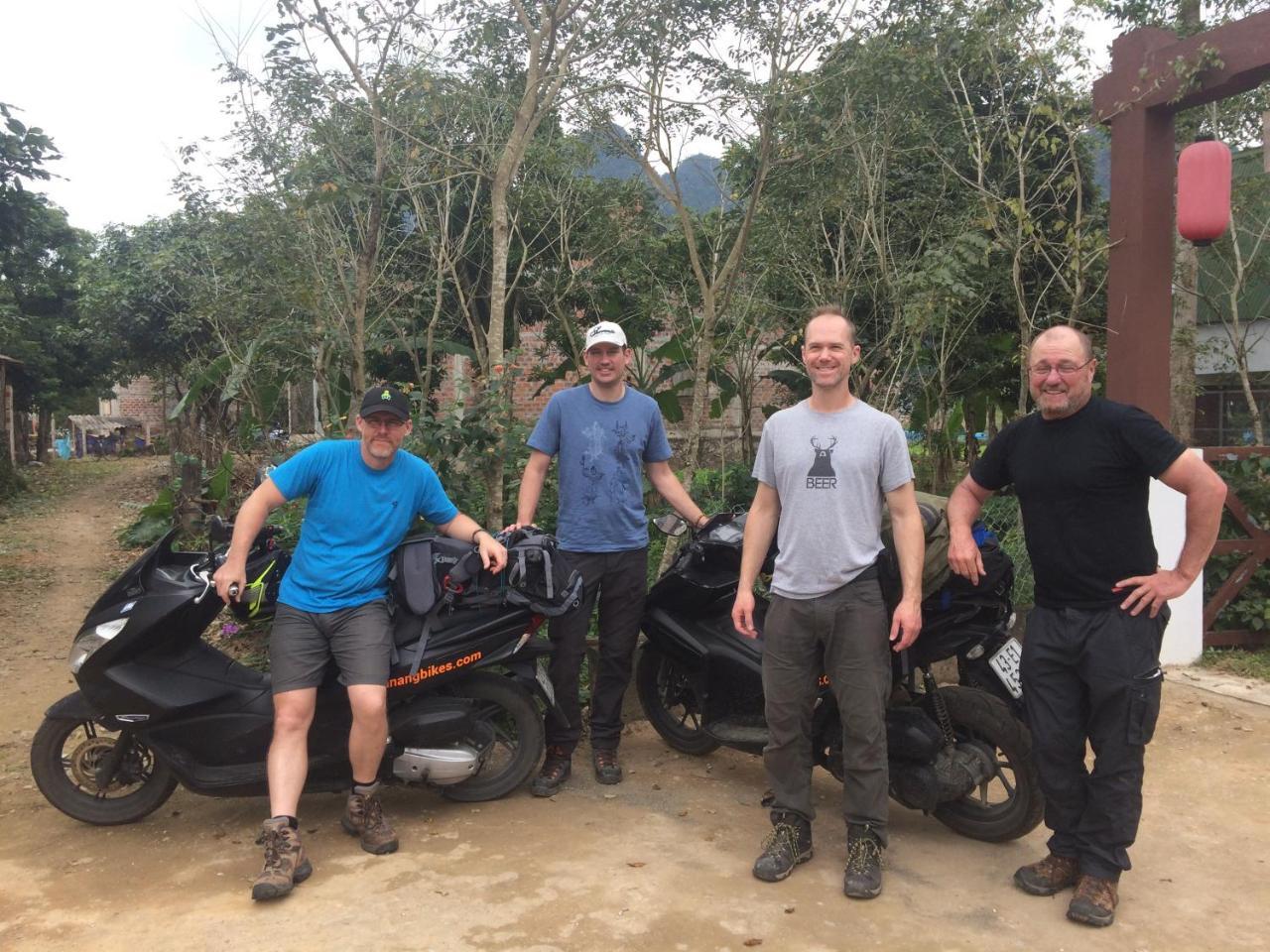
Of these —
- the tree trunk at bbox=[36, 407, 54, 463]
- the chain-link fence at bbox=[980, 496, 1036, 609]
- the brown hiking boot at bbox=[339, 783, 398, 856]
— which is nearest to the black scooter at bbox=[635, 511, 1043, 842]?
the brown hiking boot at bbox=[339, 783, 398, 856]

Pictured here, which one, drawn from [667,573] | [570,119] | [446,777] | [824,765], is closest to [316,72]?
[570,119]

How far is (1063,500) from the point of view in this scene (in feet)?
9.72

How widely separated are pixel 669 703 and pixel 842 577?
1.53 metres

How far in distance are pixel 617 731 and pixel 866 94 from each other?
4670 mm

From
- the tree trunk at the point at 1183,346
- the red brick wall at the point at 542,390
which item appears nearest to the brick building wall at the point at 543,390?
the red brick wall at the point at 542,390

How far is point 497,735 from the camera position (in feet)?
12.9

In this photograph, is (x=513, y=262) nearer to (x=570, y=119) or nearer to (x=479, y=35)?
(x=570, y=119)

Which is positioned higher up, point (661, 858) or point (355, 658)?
point (355, 658)

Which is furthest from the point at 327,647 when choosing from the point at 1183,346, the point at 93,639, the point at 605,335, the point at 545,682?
the point at 1183,346

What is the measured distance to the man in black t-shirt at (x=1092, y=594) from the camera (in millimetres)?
2867

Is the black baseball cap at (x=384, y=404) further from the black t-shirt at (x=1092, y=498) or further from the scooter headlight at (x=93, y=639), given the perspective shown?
the black t-shirt at (x=1092, y=498)

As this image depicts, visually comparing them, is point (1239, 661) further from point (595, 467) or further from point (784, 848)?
point (595, 467)

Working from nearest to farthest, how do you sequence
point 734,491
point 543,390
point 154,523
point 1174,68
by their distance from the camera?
point 1174,68, point 734,491, point 154,523, point 543,390

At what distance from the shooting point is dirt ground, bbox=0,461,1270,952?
285 cm
